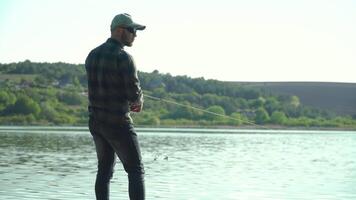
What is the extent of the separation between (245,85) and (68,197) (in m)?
157

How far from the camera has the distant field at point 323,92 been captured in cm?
15390

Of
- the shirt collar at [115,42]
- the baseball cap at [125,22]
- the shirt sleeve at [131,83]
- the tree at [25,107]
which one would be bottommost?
the tree at [25,107]

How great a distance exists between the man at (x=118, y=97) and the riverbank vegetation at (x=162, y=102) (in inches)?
4404

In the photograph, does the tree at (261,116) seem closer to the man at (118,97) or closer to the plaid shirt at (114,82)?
the man at (118,97)

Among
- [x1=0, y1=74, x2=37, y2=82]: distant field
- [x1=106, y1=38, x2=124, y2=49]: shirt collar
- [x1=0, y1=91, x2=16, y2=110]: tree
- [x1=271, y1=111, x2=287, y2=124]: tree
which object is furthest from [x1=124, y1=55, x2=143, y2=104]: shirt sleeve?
[x1=0, y1=74, x2=37, y2=82]: distant field

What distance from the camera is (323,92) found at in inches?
6280

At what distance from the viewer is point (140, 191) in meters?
A: 7.93

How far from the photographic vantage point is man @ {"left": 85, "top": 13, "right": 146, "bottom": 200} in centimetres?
783

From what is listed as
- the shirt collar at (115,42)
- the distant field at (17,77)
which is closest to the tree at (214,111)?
the distant field at (17,77)

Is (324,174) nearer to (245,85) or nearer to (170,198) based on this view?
(170,198)

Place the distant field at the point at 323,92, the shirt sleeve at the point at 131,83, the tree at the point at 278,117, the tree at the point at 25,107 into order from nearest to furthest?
the shirt sleeve at the point at 131,83 → the tree at the point at 25,107 → the tree at the point at 278,117 → the distant field at the point at 323,92

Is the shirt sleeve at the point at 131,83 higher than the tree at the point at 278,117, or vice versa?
the shirt sleeve at the point at 131,83

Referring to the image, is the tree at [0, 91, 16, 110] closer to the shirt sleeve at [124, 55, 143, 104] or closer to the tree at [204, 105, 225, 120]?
the tree at [204, 105, 225, 120]

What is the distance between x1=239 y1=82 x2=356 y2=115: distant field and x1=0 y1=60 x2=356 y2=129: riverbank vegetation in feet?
7.32
